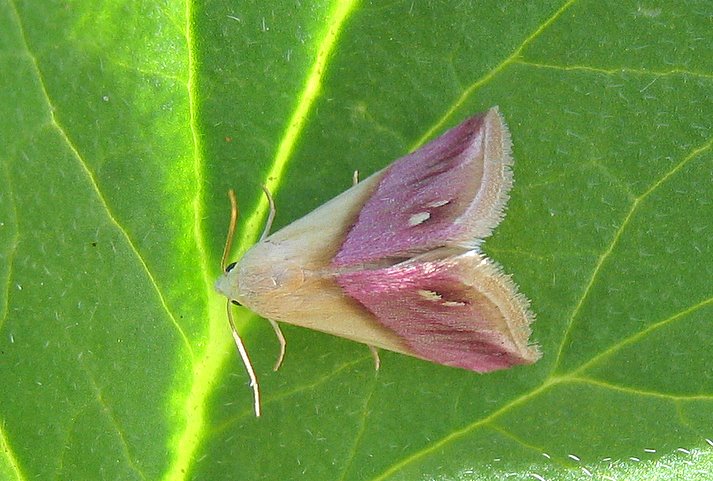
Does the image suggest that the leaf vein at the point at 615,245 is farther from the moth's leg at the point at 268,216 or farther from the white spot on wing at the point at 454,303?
the moth's leg at the point at 268,216

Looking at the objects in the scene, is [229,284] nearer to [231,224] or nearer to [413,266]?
[231,224]

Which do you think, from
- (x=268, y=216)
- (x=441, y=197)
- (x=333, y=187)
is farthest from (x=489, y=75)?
(x=268, y=216)

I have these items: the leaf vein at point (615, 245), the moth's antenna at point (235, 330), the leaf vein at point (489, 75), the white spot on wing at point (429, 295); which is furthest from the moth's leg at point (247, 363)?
the leaf vein at point (615, 245)

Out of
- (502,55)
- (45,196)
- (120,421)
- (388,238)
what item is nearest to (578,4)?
(502,55)

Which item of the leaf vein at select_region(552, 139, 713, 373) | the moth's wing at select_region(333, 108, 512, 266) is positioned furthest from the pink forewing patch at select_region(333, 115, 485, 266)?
the leaf vein at select_region(552, 139, 713, 373)

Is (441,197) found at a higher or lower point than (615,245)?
higher

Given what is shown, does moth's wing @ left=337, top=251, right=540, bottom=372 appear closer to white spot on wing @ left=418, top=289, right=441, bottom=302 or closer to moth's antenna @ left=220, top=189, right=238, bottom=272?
white spot on wing @ left=418, top=289, right=441, bottom=302
